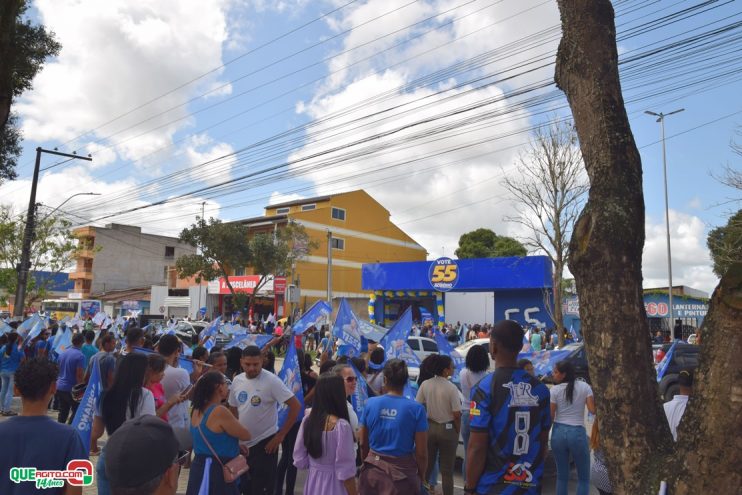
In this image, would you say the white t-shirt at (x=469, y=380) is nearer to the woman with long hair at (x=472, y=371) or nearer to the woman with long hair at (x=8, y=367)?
the woman with long hair at (x=472, y=371)

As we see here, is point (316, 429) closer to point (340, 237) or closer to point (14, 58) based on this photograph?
point (14, 58)

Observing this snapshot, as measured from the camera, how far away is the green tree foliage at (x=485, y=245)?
55.2 m

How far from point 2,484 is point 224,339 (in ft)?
81.6

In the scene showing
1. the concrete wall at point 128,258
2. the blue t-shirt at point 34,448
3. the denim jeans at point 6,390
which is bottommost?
the denim jeans at point 6,390

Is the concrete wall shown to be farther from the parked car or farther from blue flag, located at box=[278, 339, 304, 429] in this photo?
blue flag, located at box=[278, 339, 304, 429]

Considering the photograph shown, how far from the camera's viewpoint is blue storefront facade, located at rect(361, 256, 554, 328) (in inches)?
1255

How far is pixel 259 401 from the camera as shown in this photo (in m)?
5.28

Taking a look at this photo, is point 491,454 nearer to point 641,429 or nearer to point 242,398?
point 641,429

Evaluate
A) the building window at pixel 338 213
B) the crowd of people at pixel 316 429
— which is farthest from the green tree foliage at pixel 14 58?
the building window at pixel 338 213

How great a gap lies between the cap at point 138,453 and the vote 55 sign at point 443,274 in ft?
107

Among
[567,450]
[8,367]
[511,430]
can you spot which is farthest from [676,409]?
[8,367]

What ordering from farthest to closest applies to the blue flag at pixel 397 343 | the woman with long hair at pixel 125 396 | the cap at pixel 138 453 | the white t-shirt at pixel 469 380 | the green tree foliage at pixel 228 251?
the green tree foliage at pixel 228 251, the blue flag at pixel 397 343, the white t-shirt at pixel 469 380, the woman with long hair at pixel 125 396, the cap at pixel 138 453

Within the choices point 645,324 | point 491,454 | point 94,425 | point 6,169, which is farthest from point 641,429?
point 6,169

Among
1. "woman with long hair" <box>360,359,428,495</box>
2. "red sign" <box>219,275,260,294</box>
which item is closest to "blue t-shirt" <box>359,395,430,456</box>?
"woman with long hair" <box>360,359,428,495</box>
